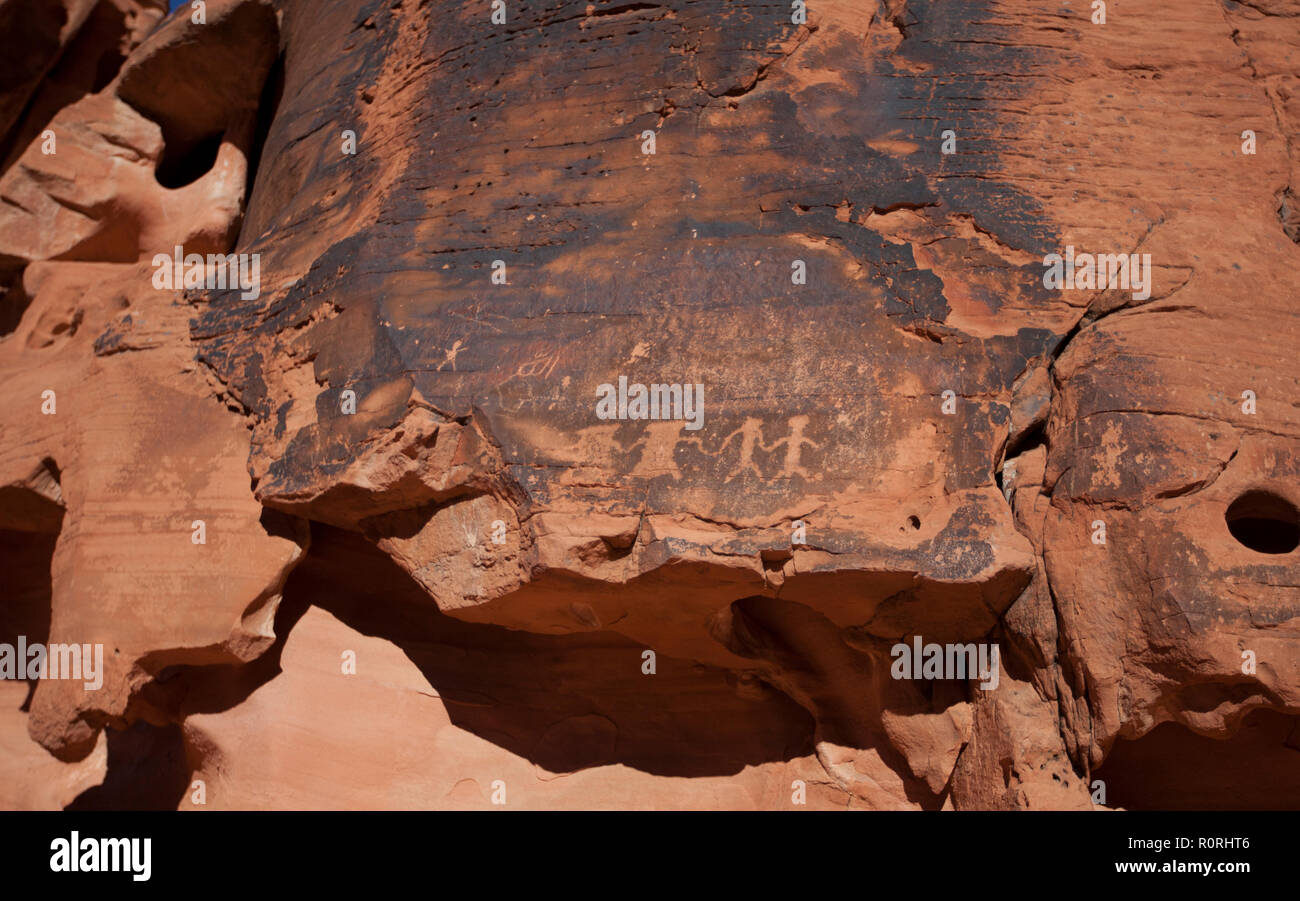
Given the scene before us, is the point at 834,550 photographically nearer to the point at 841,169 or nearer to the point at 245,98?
the point at 841,169

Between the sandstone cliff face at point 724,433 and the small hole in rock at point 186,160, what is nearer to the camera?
the sandstone cliff face at point 724,433

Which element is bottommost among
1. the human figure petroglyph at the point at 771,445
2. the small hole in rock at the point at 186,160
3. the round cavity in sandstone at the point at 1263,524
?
the round cavity in sandstone at the point at 1263,524

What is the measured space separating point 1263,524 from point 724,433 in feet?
5.61

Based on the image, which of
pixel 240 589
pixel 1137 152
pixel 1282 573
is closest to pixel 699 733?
pixel 240 589

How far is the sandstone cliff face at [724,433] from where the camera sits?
296cm

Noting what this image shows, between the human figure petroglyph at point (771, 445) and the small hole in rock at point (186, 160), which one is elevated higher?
the small hole in rock at point (186, 160)

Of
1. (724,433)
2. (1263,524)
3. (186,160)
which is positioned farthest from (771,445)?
(186,160)

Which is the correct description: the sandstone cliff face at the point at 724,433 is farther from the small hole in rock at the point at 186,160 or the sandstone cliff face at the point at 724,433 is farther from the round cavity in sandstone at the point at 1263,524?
the small hole in rock at the point at 186,160

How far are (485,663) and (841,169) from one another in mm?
2217

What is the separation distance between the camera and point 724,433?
3088mm

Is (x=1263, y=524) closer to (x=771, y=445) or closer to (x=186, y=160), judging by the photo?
(x=771, y=445)

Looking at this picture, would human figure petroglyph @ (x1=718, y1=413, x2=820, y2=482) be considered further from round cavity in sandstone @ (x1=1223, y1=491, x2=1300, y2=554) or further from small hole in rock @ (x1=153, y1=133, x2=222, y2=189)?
small hole in rock @ (x1=153, y1=133, x2=222, y2=189)

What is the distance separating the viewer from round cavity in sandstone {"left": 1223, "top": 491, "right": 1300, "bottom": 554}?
294 cm

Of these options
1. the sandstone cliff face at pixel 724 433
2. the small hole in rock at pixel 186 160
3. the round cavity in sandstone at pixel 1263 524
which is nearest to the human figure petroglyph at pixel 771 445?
the sandstone cliff face at pixel 724 433
